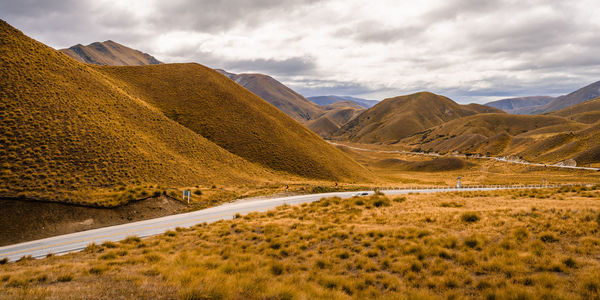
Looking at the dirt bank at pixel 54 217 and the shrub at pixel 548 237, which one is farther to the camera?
the dirt bank at pixel 54 217

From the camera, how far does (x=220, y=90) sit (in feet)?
248

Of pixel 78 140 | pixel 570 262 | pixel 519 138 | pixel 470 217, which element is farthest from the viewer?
pixel 519 138

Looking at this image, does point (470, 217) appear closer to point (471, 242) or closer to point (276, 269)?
point (471, 242)

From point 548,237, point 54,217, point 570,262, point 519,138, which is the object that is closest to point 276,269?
point 570,262

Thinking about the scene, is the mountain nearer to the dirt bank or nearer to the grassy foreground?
the dirt bank

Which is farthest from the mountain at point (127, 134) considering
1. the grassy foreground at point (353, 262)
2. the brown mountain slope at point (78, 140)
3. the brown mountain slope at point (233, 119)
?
the grassy foreground at point (353, 262)

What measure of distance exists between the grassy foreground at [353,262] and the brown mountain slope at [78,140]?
15.7m

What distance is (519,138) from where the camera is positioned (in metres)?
120

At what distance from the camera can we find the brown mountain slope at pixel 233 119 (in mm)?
57406

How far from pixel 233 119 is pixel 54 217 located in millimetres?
47123

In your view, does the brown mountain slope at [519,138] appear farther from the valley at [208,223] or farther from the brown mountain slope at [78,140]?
the brown mountain slope at [78,140]

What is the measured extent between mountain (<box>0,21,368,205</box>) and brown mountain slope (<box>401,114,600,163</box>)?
70.9 meters

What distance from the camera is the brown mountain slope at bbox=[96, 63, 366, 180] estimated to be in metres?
57.4

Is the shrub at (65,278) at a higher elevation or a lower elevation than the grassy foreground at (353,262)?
higher
